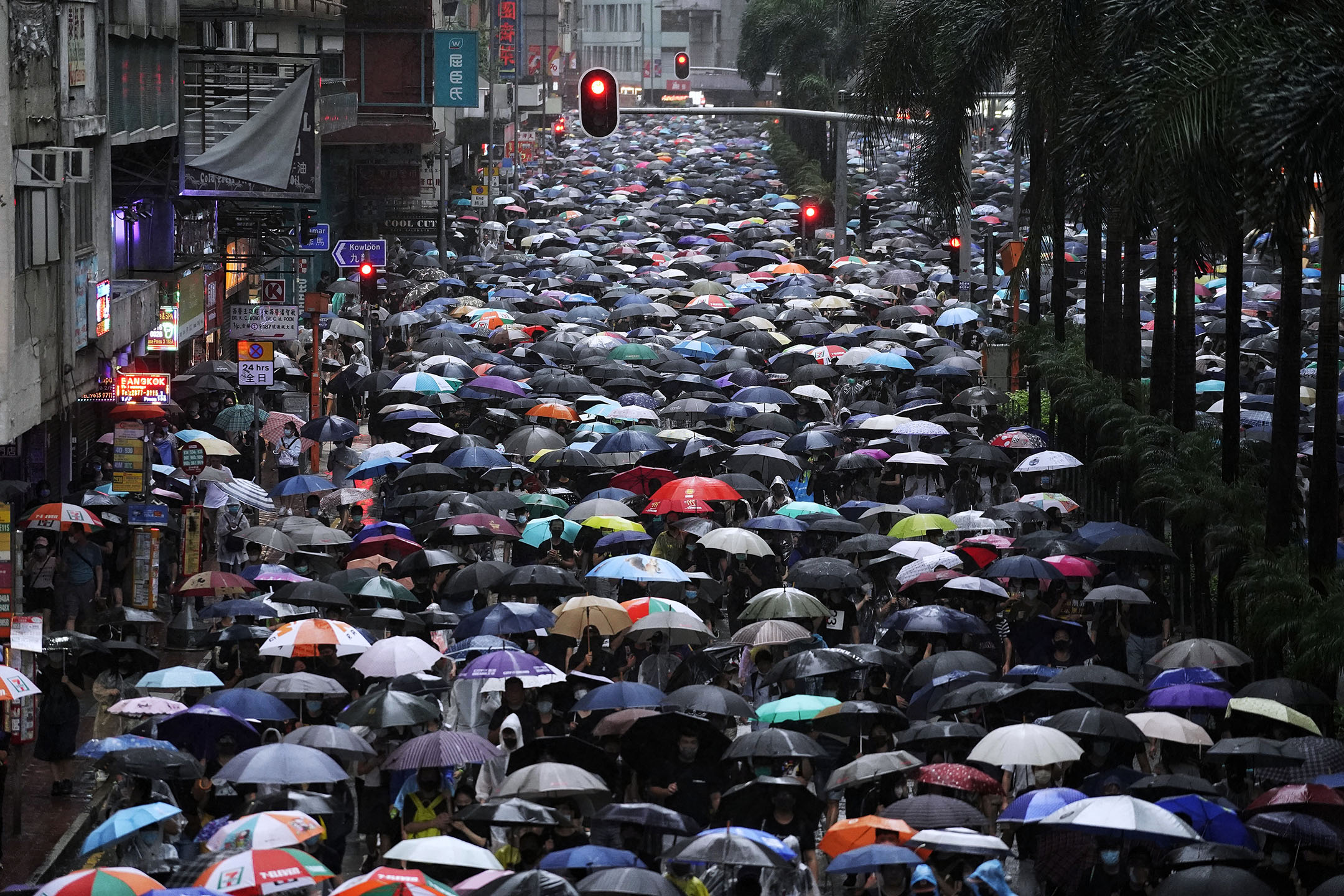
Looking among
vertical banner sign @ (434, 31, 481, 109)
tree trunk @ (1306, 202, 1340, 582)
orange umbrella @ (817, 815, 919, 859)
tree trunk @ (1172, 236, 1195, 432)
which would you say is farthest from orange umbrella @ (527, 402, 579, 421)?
vertical banner sign @ (434, 31, 481, 109)

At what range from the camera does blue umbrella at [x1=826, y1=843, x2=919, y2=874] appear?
966 cm

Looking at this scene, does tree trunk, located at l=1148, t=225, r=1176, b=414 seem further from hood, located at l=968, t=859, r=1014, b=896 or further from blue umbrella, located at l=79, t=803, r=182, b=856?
blue umbrella, located at l=79, t=803, r=182, b=856

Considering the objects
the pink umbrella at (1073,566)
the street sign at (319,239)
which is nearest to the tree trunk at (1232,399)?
the pink umbrella at (1073,566)

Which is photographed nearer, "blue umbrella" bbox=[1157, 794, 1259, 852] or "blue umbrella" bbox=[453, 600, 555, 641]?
"blue umbrella" bbox=[1157, 794, 1259, 852]

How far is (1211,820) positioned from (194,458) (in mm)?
13116

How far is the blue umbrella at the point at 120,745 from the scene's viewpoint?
1133 cm

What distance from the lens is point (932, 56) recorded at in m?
30.4

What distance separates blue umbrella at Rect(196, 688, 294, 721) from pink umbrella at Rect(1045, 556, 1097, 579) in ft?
24.1

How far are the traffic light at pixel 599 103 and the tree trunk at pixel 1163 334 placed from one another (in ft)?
25.4

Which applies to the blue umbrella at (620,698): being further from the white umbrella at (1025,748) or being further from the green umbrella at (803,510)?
the green umbrella at (803,510)

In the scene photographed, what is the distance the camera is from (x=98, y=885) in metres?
8.82

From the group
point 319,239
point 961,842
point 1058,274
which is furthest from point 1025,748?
point 319,239

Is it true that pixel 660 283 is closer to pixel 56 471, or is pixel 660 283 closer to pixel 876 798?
pixel 56 471

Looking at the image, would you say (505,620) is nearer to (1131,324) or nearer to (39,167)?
(39,167)
